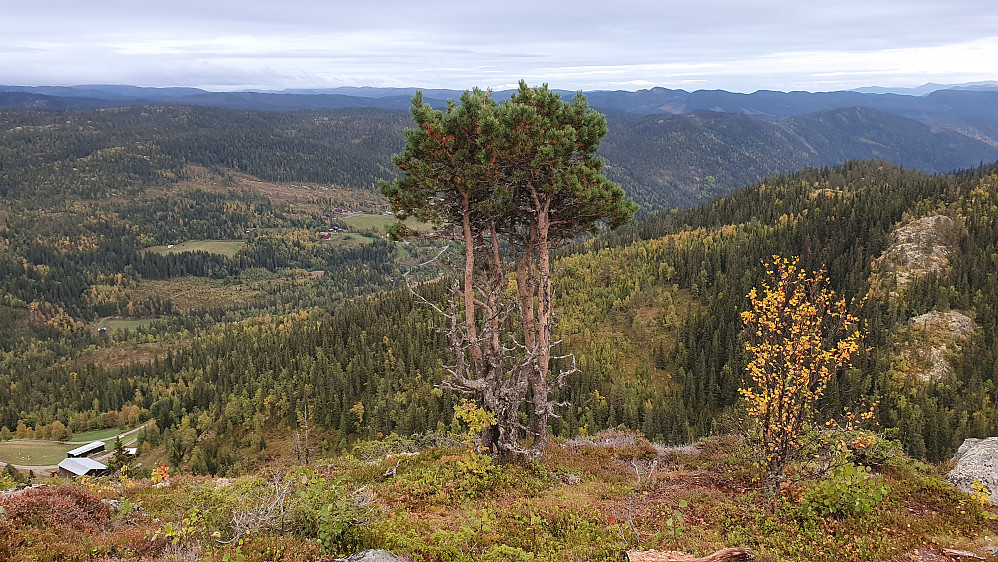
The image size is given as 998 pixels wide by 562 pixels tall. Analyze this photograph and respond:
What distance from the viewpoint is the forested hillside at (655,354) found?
64625 mm

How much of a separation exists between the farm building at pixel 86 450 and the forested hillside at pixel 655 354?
40.7 feet

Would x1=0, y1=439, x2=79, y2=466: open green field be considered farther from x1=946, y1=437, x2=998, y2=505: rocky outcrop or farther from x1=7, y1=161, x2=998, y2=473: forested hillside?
x1=946, y1=437, x2=998, y2=505: rocky outcrop

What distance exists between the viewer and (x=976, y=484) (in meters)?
14.7

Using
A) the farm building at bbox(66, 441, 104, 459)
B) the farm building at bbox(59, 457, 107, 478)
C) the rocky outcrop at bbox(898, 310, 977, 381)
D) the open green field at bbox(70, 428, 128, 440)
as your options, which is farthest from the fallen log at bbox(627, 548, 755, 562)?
the open green field at bbox(70, 428, 128, 440)

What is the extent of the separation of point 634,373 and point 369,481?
64.2 meters

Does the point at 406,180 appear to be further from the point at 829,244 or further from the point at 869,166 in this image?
the point at 869,166

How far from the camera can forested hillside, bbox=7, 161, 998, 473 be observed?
64.6 meters

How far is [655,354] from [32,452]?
118261 mm

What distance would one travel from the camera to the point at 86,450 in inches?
3701

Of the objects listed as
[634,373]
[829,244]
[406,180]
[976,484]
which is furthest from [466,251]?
[829,244]

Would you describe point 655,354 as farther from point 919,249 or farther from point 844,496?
point 844,496

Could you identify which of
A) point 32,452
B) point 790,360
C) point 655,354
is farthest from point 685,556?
point 32,452

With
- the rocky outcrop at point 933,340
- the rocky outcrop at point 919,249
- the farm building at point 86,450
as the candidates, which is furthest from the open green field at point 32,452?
the rocky outcrop at point 919,249

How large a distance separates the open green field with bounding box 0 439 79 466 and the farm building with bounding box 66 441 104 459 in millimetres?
3005
